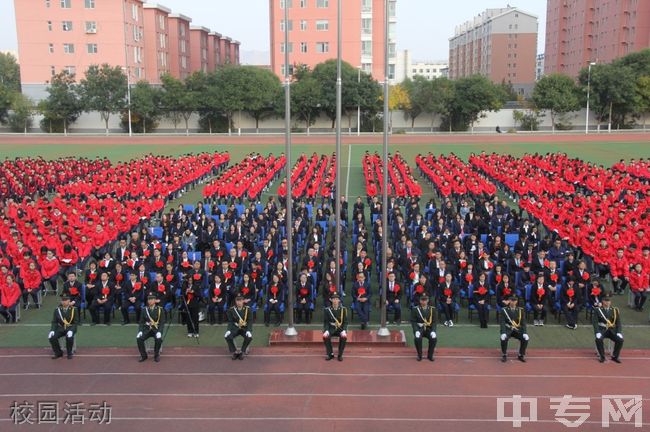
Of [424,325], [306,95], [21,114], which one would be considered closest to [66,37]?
[21,114]

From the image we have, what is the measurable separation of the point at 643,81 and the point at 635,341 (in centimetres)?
4991

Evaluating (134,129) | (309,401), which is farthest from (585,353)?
(134,129)

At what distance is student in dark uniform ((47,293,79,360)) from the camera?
982cm

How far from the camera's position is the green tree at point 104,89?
5362 centimetres

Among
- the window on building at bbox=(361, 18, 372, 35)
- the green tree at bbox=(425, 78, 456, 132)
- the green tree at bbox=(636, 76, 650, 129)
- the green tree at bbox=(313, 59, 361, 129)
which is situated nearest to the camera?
the green tree at bbox=(636, 76, 650, 129)

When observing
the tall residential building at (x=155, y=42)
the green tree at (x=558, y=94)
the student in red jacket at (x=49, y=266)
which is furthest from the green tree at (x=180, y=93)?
the student in red jacket at (x=49, y=266)

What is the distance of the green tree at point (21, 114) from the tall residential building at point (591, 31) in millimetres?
59983

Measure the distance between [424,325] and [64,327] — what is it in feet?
18.9

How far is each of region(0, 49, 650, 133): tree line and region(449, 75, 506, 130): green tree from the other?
9cm

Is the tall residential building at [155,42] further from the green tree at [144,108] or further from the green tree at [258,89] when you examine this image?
the green tree at [258,89]

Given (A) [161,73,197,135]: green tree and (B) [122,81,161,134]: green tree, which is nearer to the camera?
(B) [122,81,161,134]: green tree

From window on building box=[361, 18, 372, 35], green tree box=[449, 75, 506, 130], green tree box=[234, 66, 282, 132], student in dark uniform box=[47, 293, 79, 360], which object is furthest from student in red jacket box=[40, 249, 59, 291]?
window on building box=[361, 18, 372, 35]

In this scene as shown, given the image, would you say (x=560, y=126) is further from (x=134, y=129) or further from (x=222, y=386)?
(x=222, y=386)

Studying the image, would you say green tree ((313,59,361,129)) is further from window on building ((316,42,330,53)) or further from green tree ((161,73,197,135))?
green tree ((161,73,197,135))
